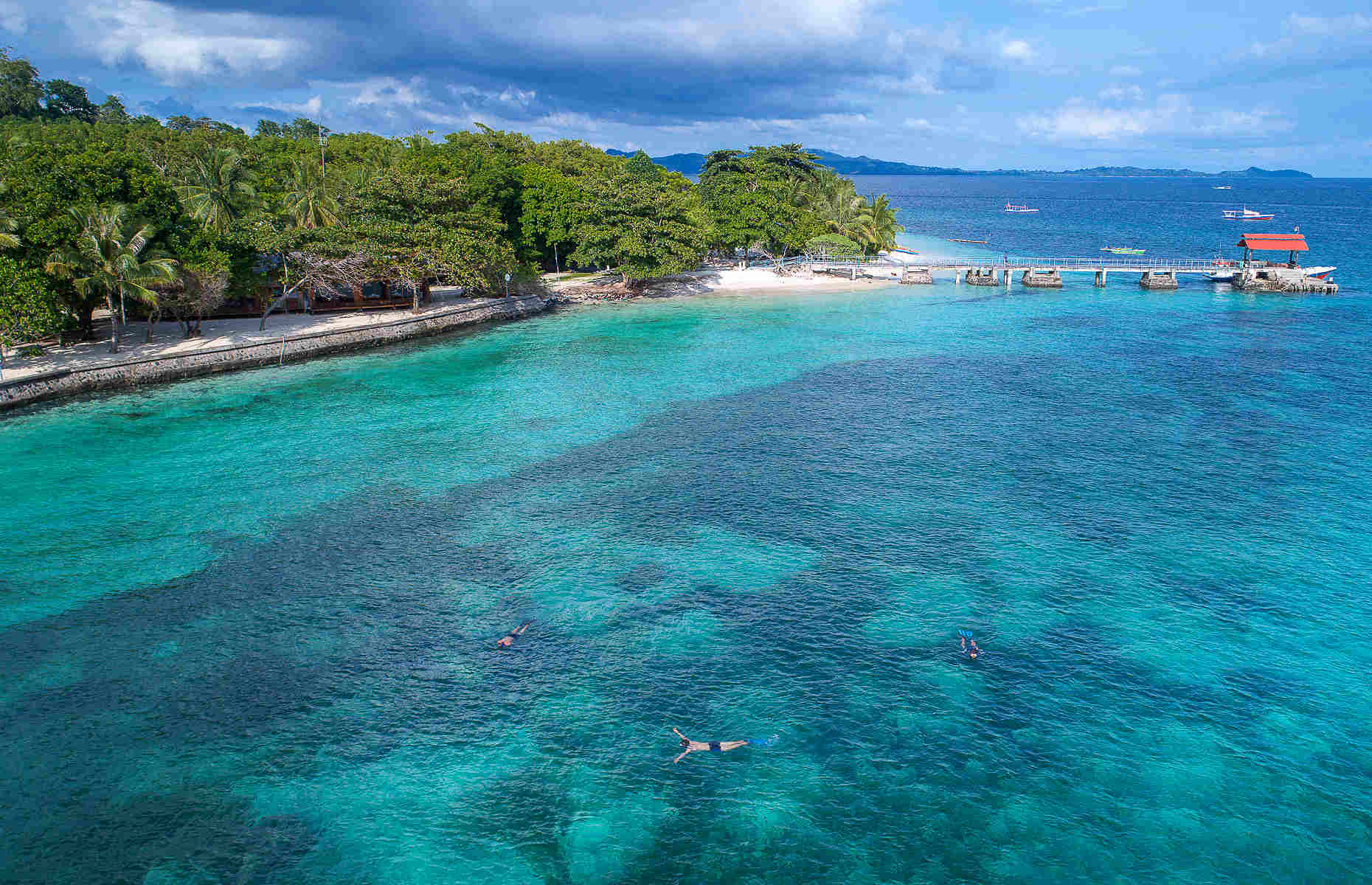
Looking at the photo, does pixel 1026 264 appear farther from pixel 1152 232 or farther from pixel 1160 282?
pixel 1152 232

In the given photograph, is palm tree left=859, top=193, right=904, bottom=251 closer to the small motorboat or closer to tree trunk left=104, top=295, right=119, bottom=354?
the small motorboat

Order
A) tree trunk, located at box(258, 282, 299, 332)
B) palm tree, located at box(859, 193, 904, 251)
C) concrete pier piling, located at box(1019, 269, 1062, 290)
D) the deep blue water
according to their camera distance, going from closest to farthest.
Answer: tree trunk, located at box(258, 282, 299, 332)
concrete pier piling, located at box(1019, 269, 1062, 290)
palm tree, located at box(859, 193, 904, 251)
the deep blue water

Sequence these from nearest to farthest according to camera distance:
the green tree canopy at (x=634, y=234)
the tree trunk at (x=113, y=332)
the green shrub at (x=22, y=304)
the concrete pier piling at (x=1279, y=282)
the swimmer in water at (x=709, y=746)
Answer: the swimmer in water at (x=709, y=746)
the green shrub at (x=22, y=304)
the tree trunk at (x=113, y=332)
the green tree canopy at (x=634, y=234)
the concrete pier piling at (x=1279, y=282)

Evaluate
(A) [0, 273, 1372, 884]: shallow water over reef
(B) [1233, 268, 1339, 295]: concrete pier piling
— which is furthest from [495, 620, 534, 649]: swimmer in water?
(B) [1233, 268, 1339, 295]: concrete pier piling

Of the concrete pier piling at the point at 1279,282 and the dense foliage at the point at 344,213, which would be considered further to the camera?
the concrete pier piling at the point at 1279,282

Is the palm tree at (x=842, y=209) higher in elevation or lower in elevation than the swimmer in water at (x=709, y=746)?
higher

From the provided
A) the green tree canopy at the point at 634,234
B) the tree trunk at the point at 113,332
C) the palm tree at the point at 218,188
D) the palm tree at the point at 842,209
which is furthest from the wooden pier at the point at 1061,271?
the tree trunk at the point at 113,332

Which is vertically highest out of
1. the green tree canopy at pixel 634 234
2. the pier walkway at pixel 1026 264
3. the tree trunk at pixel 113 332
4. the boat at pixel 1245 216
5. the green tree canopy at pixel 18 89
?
the green tree canopy at pixel 18 89

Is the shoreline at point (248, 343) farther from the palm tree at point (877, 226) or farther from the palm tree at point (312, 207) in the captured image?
the palm tree at point (877, 226)
